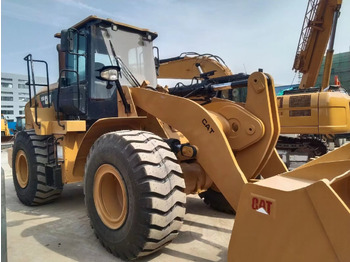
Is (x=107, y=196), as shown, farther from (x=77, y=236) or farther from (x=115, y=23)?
(x=115, y=23)

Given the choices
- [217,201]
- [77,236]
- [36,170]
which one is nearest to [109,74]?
[77,236]

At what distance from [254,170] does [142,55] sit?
265cm

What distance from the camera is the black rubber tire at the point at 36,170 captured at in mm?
4824

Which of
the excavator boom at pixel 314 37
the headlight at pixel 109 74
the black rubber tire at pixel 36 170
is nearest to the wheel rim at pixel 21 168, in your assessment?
the black rubber tire at pixel 36 170

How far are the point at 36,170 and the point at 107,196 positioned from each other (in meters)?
2.10

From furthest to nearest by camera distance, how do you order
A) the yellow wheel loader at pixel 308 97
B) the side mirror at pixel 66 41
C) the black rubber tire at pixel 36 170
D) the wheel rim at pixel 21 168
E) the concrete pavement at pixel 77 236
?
1. the yellow wheel loader at pixel 308 97
2. the wheel rim at pixel 21 168
3. the black rubber tire at pixel 36 170
4. the side mirror at pixel 66 41
5. the concrete pavement at pixel 77 236

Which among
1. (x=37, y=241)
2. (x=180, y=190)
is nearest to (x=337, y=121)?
(x=180, y=190)

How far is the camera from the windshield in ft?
14.2

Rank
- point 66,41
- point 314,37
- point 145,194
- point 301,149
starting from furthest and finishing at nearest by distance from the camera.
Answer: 1. point 314,37
2. point 301,149
3. point 66,41
4. point 145,194

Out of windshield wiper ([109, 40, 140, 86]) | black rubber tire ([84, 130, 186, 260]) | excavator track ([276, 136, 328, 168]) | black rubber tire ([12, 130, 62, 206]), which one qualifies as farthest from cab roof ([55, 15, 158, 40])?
excavator track ([276, 136, 328, 168])

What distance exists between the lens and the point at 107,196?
10.8 ft

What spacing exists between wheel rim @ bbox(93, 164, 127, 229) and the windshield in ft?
4.87

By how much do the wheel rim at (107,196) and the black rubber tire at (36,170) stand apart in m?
1.76

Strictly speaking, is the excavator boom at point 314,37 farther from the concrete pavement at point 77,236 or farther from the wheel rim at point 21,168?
the wheel rim at point 21,168
